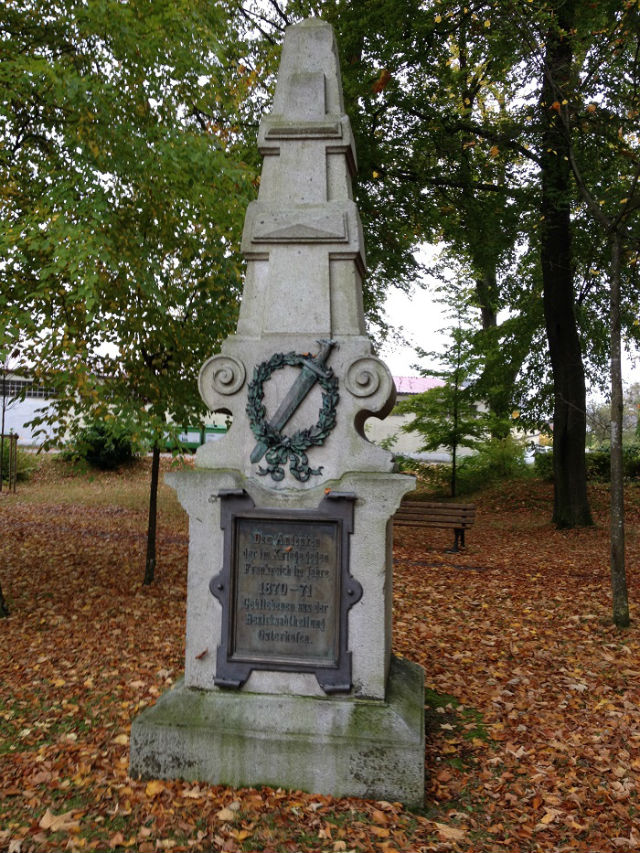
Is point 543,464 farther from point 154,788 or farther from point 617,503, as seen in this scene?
point 154,788

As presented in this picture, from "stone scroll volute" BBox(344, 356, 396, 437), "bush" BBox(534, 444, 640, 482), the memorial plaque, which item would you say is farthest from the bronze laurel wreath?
"bush" BBox(534, 444, 640, 482)

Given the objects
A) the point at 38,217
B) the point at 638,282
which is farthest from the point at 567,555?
the point at 38,217

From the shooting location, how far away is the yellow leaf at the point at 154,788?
3738mm

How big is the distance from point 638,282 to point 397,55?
19.7 feet

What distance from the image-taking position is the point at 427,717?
475cm

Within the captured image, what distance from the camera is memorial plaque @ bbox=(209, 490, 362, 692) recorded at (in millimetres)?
4012

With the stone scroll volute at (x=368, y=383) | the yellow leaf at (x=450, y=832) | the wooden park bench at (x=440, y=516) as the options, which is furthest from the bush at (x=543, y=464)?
the yellow leaf at (x=450, y=832)

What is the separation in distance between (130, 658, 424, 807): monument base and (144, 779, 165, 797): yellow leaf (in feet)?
0.20

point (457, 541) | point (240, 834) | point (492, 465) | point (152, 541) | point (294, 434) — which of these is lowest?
point (240, 834)

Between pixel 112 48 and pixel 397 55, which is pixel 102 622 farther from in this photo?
pixel 397 55

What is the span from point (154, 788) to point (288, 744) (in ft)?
2.60

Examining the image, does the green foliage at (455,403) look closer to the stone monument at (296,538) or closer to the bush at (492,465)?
the bush at (492,465)

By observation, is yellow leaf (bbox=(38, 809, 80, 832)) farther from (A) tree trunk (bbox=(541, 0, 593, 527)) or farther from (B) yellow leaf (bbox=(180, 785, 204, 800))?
(A) tree trunk (bbox=(541, 0, 593, 527))

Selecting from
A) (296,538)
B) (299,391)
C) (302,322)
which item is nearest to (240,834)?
(296,538)
